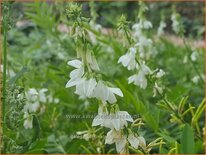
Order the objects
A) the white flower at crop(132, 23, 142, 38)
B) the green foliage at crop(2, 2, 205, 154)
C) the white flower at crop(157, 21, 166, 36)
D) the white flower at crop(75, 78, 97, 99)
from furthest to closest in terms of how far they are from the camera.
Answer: the white flower at crop(157, 21, 166, 36), the white flower at crop(132, 23, 142, 38), the green foliage at crop(2, 2, 205, 154), the white flower at crop(75, 78, 97, 99)

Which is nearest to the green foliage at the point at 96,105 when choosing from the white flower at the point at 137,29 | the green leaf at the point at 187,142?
the green leaf at the point at 187,142

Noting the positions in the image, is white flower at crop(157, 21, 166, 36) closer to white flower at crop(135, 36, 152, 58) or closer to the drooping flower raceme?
white flower at crop(135, 36, 152, 58)

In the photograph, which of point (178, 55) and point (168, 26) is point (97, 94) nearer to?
point (178, 55)

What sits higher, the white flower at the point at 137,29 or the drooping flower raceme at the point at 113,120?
the white flower at the point at 137,29

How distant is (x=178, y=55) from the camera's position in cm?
314

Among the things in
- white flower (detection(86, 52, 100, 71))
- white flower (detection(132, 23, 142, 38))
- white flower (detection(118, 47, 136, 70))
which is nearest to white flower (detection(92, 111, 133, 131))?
white flower (detection(86, 52, 100, 71))

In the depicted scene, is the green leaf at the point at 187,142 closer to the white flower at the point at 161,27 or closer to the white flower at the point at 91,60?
the white flower at the point at 91,60

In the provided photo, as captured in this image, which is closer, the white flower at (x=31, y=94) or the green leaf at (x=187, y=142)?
the green leaf at (x=187, y=142)

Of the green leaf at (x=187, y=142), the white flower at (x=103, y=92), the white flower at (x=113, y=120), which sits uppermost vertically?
the white flower at (x=103, y=92)

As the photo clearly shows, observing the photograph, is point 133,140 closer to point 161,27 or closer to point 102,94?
point 102,94

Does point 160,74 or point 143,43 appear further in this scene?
point 143,43

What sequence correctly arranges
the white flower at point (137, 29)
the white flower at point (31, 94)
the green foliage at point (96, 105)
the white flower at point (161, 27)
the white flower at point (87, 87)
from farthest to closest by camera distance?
the white flower at point (161, 27)
the white flower at point (137, 29)
the white flower at point (31, 94)
the green foliage at point (96, 105)
the white flower at point (87, 87)

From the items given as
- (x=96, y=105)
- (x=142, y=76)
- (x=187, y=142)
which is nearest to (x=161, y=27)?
(x=96, y=105)

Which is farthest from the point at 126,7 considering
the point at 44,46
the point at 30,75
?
the point at 30,75
